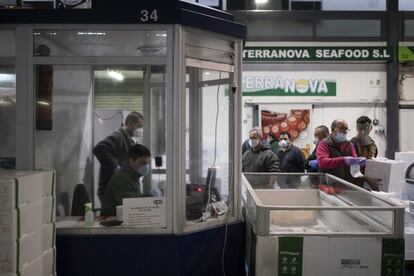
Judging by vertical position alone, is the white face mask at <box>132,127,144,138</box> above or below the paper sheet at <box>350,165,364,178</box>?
above

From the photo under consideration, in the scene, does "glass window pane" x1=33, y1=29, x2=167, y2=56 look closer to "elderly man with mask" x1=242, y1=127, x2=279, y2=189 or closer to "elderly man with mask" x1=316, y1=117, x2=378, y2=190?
"elderly man with mask" x1=242, y1=127, x2=279, y2=189

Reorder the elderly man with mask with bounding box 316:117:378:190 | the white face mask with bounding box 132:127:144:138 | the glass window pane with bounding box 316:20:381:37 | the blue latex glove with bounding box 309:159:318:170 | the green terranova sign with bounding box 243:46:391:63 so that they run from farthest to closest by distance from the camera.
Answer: the glass window pane with bounding box 316:20:381:37, the green terranova sign with bounding box 243:46:391:63, the blue latex glove with bounding box 309:159:318:170, the elderly man with mask with bounding box 316:117:378:190, the white face mask with bounding box 132:127:144:138

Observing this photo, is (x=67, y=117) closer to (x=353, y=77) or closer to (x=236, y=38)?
(x=236, y=38)

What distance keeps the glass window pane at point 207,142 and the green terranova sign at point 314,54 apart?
168 inches

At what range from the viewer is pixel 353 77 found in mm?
7328

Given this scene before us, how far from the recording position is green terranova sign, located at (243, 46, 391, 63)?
719cm

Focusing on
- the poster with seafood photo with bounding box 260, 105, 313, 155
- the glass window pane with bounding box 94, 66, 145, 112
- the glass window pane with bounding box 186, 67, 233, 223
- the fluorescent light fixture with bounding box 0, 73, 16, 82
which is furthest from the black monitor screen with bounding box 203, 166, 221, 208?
the poster with seafood photo with bounding box 260, 105, 313, 155

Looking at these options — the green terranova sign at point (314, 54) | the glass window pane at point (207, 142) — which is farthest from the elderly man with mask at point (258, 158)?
the green terranova sign at point (314, 54)

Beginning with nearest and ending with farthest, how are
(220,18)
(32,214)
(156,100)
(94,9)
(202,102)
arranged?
(32,214) → (94,9) → (220,18) → (156,100) → (202,102)

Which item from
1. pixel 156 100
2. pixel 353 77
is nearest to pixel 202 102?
pixel 156 100

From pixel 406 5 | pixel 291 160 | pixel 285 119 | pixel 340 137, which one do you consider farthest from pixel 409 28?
pixel 340 137

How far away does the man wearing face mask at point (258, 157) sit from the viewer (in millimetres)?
4105

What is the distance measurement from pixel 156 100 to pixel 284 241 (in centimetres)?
136

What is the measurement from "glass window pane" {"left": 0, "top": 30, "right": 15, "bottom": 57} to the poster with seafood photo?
16.9 feet
